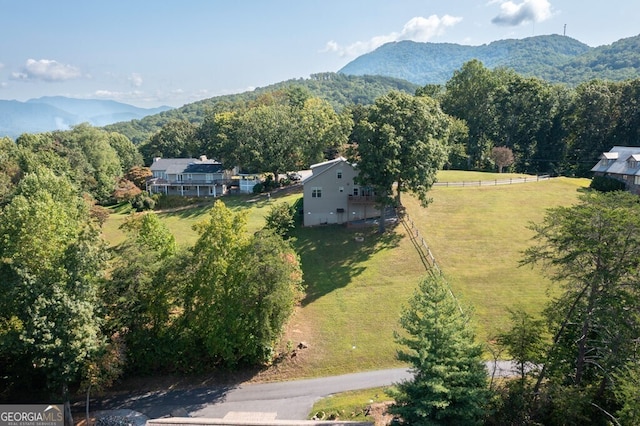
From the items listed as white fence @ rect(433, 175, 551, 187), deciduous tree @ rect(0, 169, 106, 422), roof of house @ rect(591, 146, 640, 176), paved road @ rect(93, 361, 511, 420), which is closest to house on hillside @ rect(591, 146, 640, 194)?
roof of house @ rect(591, 146, 640, 176)

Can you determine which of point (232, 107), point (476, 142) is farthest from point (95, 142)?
point (476, 142)

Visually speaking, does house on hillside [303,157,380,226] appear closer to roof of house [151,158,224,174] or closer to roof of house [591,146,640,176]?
roof of house [151,158,224,174]

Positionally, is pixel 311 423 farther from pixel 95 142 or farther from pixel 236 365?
pixel 95 142

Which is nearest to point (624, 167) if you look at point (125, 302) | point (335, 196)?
point (335, 196)

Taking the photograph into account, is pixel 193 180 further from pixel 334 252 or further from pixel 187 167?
pixel 334 252

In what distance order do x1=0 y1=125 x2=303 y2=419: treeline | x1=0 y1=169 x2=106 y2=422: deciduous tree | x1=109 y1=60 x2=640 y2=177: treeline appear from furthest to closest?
x1=109 y1=60 x2=640 y2=177: treeline
x1=0 y1=125 x2=303 y2=419: treeline
x1=0 y1=169 x2=106 y2=422: deciduous tree

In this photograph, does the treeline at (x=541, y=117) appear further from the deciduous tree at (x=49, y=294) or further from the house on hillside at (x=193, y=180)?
the deciduous tree at (x=49, y=294)
